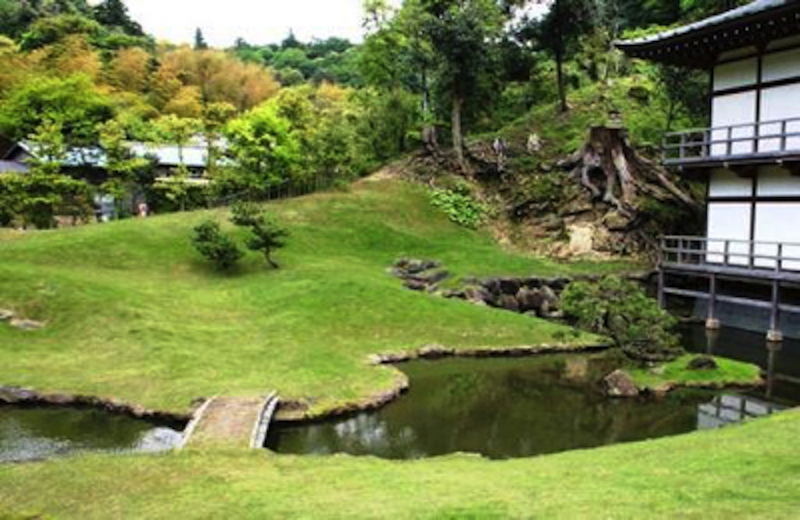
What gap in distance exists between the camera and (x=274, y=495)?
33.3 ft

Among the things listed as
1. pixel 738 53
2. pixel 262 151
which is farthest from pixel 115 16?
pixel 738 53

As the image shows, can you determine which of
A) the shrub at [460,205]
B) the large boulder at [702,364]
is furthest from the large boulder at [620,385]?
the shrub at [460,205]

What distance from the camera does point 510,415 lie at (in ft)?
62.6

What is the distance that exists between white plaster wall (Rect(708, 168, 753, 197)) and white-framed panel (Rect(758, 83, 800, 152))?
80.0 inches

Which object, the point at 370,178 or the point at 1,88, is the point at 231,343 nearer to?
the point at 370,178

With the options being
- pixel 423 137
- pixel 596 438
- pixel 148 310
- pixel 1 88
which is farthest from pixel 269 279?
pixel 1 88

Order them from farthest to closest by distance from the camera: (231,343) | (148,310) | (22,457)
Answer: (148,310)
(231,343)
(22,457)

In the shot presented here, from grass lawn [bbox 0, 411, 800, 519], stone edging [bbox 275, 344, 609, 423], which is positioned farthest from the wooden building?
grass lawn [bbox 0, 411, 800, 519]

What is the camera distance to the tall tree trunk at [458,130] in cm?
4628

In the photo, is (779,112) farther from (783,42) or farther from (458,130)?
(458,130)

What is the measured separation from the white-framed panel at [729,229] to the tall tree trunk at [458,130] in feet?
60.1

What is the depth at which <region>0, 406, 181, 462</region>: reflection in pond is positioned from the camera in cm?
1575

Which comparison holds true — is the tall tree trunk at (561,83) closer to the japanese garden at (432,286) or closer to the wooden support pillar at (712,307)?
the japanese garden at (432,286)

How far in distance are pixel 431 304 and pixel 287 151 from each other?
64.0 feet
